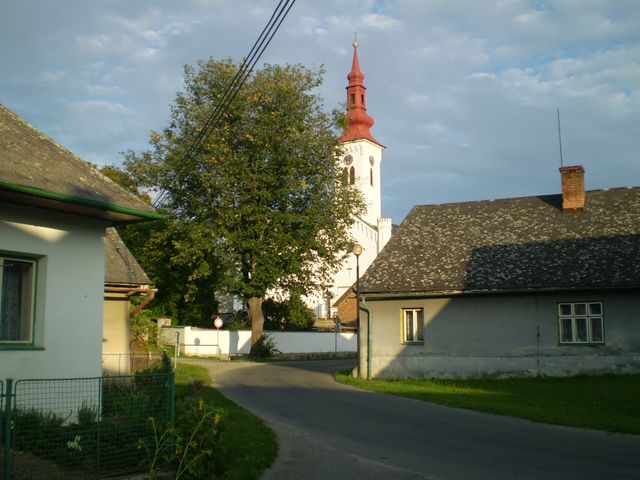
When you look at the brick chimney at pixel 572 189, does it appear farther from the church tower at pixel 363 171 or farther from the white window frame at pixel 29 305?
the church tower at pixel 363 171

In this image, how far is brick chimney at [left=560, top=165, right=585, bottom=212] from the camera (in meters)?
27.0

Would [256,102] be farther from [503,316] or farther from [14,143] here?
[14,143]

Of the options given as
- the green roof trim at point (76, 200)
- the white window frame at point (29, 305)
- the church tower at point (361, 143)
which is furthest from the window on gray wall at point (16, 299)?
the church tower at point (361, 143)

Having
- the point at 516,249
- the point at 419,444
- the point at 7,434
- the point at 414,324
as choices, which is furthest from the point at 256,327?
the point at 7,434

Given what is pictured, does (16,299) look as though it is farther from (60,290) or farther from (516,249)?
(516,249)

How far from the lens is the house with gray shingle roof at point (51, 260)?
31.8 ft

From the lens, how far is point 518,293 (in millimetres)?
23922

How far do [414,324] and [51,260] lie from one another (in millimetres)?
17455

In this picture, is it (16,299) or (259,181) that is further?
(259,181)

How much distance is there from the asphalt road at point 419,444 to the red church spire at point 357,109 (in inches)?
2377

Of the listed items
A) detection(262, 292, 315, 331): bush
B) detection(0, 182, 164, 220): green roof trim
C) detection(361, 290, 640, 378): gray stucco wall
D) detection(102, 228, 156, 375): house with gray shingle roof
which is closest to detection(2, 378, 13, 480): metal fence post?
detection(0, 182, 164, 220): green roof trim

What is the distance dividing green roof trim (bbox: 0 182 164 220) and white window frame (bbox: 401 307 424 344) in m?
16.4

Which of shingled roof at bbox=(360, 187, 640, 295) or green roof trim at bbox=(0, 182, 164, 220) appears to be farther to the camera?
shingled roof at bbox=(360, 187, 640, 295)

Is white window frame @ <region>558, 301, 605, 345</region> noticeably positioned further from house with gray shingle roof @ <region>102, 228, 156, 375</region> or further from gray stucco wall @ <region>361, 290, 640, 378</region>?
house with gray shingle roof @ <region>102, 228, 156, 375</region>
